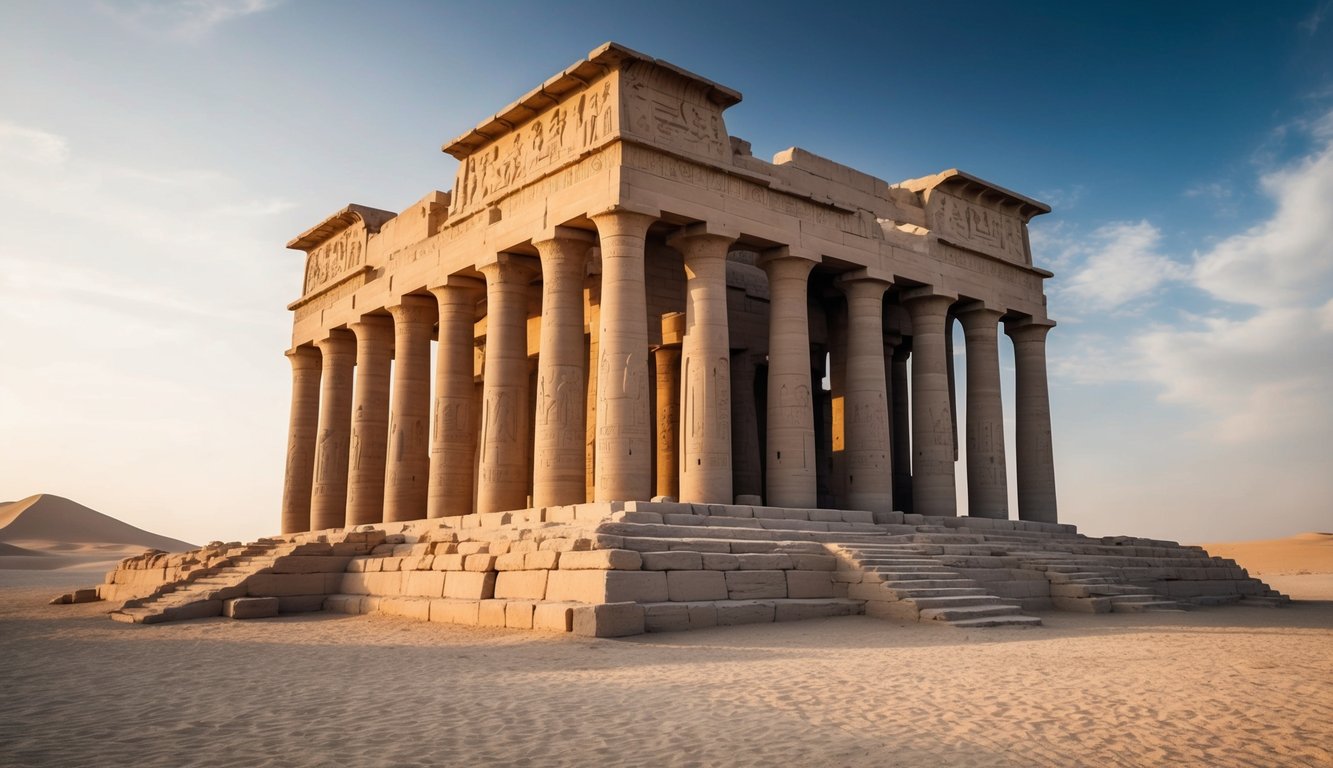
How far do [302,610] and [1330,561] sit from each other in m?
58.8

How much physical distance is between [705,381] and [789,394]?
2942 millimetres

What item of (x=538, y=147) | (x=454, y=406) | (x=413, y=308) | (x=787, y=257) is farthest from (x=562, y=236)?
(x=413, y=308)

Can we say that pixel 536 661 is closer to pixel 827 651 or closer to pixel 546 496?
pixel 827 651

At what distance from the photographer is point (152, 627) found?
18859 mm

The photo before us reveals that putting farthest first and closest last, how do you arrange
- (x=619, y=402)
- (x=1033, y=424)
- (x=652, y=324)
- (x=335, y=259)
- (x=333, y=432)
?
(x=335, y=259)
(x=333, y=432)
(x=1033, y=424)
(x=652, y=324)
(x=619, y=402)

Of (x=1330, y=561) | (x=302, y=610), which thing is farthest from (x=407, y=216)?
(x=1330, y=561)

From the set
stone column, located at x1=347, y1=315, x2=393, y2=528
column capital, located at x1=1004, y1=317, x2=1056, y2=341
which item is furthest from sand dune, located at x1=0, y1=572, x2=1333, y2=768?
column capital, located at x1=1004, y1=317, x2=1056, y2=341

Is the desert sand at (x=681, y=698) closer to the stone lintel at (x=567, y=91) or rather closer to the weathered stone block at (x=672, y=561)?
the weathered stone block at (x=672, y=561)

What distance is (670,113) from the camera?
80.4 feet

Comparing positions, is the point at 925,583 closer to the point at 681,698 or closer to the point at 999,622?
the point at 999,622

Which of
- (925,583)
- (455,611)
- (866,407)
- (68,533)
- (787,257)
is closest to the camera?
(455,611)

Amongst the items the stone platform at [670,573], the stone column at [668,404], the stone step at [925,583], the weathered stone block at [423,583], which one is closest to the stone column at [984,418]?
the stone platform at [670,573]

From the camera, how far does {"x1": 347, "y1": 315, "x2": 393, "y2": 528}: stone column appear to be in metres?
31.7

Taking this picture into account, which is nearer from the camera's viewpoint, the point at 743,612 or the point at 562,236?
the point at 743,612
